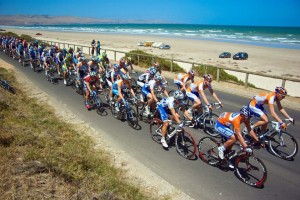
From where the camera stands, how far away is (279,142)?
822 centimetres

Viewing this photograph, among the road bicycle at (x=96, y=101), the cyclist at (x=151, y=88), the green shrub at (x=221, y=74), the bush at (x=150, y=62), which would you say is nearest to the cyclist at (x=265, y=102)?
the cyclist at (x=151, y=88)

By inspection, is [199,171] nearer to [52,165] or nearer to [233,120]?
[233,120]

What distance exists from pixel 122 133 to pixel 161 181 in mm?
3409

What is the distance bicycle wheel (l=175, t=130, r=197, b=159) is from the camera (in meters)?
8.04

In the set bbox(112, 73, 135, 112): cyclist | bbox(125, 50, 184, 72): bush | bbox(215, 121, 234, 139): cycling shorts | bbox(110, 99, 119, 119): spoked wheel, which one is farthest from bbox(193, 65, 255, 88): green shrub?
bbox(215, 121, 234, 139): cycling shorts

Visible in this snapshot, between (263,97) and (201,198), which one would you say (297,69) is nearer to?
(263,97)

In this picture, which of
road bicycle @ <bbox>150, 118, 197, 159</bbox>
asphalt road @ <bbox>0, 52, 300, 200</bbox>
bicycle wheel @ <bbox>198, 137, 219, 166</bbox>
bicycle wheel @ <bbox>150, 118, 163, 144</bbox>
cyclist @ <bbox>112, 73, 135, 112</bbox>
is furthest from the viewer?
cyclist @ <bbox>112, 73, 135, 112</bbox>

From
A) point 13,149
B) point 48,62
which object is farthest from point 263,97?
point 48,62

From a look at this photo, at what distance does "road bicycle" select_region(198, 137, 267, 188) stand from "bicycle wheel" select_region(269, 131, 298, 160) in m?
1.78

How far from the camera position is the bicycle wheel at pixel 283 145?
801 cm

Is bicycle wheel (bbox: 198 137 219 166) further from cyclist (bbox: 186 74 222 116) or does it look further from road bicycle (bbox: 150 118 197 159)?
cyclist (bbox: 186 74 222 116)

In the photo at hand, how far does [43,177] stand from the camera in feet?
18.8

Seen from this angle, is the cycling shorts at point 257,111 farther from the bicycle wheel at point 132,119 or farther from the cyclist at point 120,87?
the cyclist at point 120,87

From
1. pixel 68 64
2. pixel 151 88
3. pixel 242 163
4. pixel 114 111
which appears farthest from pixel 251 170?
pixel 68 64
